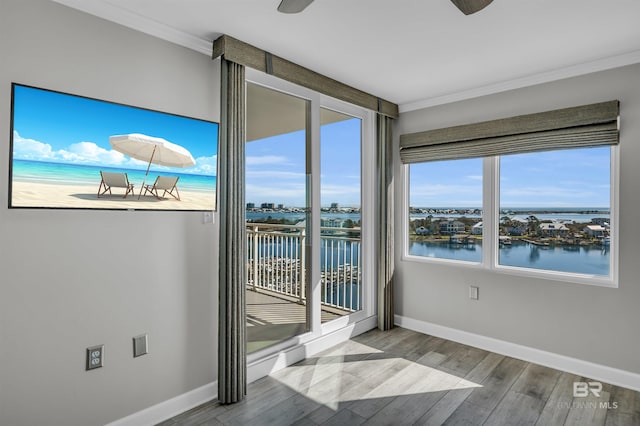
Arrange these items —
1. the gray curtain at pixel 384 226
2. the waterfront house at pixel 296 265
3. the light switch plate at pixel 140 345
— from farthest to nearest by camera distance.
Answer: the gray curtain at pixel 384 226
the light switch plate at pixel 140 345
the waterfront house at pixel 296 265

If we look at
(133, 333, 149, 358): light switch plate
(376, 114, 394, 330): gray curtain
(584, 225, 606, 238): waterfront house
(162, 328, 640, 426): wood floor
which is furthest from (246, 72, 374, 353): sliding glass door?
(584, 225, 606, 238): waterfront house

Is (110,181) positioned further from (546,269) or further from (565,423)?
(546,269)

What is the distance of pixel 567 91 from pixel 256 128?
2.62 m

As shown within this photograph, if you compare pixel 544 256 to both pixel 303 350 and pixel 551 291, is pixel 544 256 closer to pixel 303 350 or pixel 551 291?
pixel 551 291

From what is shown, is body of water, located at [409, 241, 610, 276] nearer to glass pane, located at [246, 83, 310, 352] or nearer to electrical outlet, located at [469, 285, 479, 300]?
electrical outlet, located at [469, 285, 479, 300]

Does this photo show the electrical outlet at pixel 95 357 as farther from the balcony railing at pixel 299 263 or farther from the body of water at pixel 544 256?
the body of water at pixel 544 256

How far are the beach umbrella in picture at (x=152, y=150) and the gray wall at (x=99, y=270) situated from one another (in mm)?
228

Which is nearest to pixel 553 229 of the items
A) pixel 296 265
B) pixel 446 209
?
pixel 446 209

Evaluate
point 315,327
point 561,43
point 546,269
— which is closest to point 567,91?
point 561,43

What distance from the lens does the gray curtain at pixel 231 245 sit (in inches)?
97.7

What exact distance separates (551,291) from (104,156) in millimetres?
3555

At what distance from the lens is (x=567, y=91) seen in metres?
3.01

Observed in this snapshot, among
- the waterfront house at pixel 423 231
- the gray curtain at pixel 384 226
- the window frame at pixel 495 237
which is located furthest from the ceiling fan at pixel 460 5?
the waterfront house at pixel 423 231

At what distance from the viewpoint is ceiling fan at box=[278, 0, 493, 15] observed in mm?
1465
